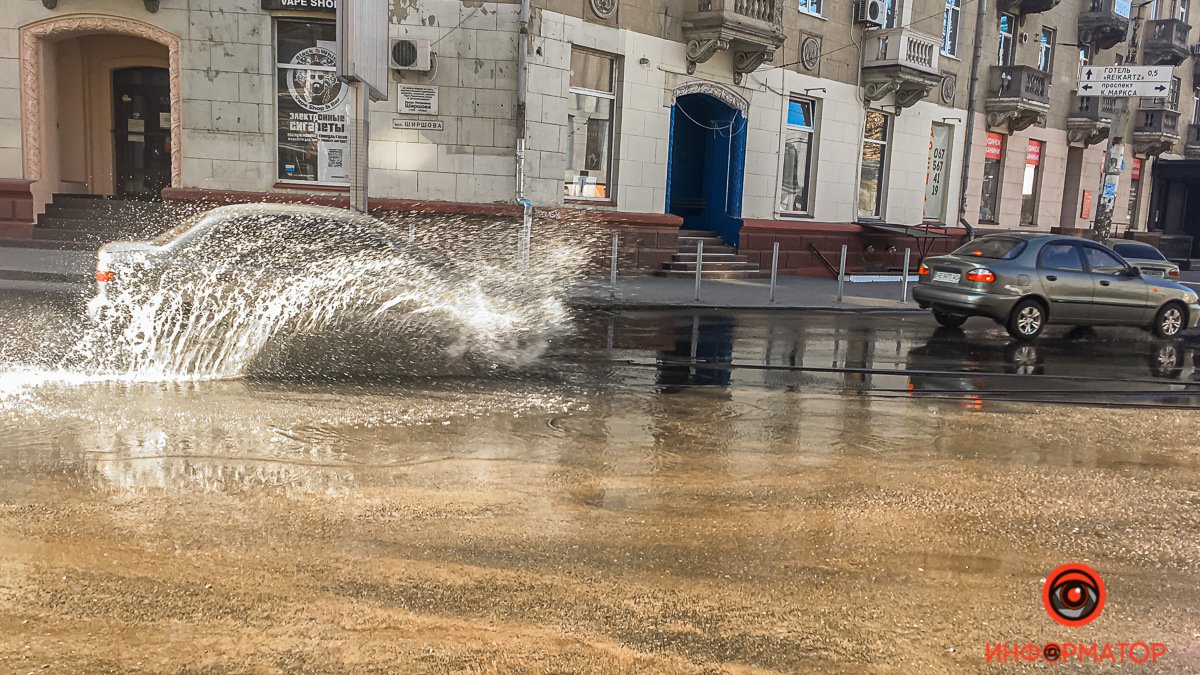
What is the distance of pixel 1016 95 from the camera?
1014 inches

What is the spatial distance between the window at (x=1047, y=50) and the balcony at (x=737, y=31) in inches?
542

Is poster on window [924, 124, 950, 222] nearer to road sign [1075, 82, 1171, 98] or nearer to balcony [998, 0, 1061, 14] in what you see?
balcony [998, 0, 1061, 14]

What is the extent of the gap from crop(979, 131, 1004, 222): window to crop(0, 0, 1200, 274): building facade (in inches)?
73.6

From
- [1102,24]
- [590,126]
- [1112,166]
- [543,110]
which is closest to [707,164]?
[590,126]

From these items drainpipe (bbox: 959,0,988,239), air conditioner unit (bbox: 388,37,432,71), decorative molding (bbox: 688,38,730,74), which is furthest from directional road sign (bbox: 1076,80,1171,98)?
air conditioner unit (bbox: 388,37,432,71)

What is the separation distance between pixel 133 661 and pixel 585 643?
62.3 inches

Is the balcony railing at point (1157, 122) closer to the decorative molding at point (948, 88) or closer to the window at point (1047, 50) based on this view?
the window at point (1047, 50)

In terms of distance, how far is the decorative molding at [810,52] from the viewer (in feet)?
69.2

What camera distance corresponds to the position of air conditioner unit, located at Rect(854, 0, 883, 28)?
71.6 feet

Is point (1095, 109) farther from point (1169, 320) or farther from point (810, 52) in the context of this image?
point (1169, 320)

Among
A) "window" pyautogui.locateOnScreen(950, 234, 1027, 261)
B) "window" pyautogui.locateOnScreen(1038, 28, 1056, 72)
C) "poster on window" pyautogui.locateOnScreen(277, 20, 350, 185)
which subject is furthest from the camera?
"window" pyautogui.locateOnScreen(1038, 28, 1056, 72)

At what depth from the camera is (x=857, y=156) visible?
75.3 ft

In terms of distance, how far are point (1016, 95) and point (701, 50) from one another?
12511mm

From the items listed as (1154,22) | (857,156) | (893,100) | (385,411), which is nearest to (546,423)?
(385,411)
